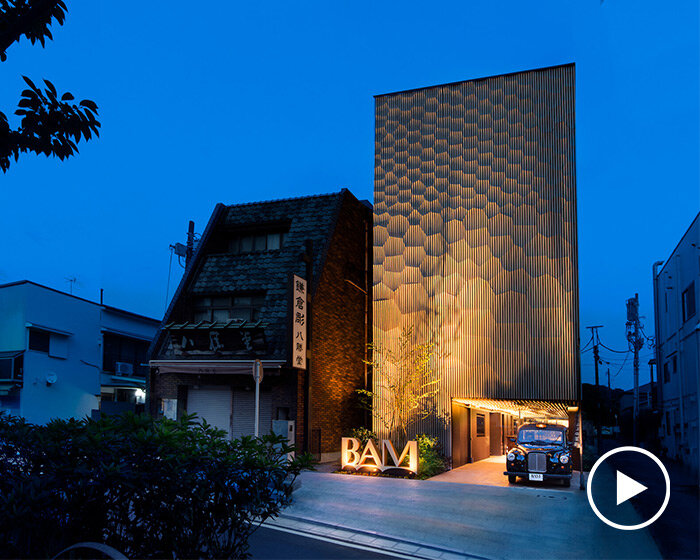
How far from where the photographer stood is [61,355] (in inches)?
1356

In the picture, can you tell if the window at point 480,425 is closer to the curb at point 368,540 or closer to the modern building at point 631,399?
the curb at point 368,540

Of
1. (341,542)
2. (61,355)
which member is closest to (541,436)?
(341,542)

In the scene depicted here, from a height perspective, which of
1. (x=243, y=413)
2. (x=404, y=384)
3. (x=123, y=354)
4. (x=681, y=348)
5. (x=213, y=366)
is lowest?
(x=243, y=413)

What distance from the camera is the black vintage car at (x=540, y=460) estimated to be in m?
17.4

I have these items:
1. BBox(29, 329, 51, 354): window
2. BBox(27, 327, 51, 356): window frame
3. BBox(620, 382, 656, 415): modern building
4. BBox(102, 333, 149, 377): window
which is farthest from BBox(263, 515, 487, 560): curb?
BBox(620, 382, 656, 415): modern building

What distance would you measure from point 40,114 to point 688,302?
1109 inches

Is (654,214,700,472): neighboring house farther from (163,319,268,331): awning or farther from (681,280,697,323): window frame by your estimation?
(163,319,268,331): awning

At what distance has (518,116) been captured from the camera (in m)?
22.1

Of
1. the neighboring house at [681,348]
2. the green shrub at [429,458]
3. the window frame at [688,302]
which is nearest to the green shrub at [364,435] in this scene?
the green shrub at [429,458]

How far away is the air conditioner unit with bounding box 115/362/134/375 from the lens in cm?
3762

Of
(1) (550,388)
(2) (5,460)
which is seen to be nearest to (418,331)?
(1) (550,388)

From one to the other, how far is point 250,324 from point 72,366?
1760 centimetres

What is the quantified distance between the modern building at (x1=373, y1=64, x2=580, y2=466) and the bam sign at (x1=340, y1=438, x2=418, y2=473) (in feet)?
7.62

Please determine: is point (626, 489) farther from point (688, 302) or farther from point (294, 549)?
point (688, 302)
